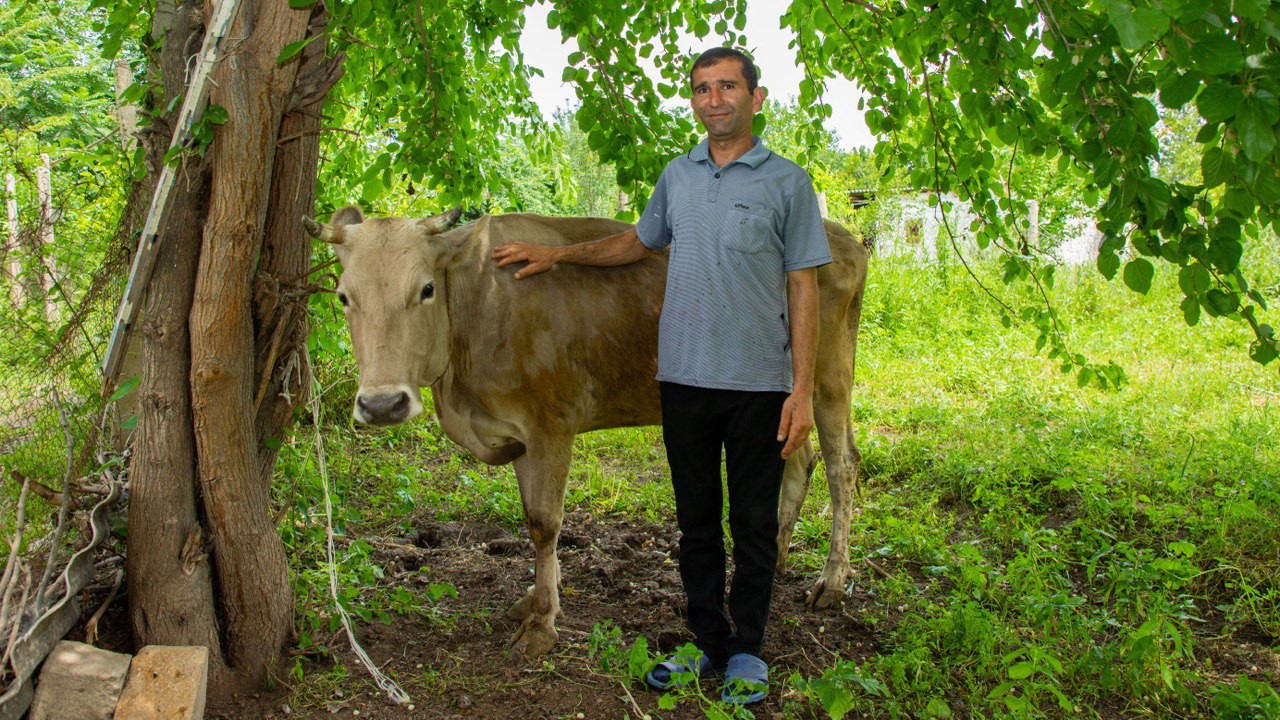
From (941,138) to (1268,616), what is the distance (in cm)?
282

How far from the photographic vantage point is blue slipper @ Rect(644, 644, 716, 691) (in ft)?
11.4

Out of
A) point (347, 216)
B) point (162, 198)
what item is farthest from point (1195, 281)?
point (162, 198)

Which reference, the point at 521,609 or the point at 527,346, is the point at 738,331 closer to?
the point at 527,346

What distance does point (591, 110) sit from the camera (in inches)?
186

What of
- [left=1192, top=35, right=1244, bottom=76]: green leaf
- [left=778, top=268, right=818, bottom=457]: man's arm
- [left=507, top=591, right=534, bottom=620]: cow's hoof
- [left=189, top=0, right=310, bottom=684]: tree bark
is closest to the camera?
[left=1192, top=35, right=1244, bottom=76]: green leaf

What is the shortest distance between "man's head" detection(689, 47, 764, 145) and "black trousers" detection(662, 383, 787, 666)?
1017 millimetres

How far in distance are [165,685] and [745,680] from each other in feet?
6.78

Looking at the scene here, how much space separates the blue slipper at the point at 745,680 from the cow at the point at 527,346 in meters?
0.89

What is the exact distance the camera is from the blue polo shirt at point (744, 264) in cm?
348

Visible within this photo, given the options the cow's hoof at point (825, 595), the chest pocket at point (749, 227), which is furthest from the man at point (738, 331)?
the cow's hoof at point (825, 595)

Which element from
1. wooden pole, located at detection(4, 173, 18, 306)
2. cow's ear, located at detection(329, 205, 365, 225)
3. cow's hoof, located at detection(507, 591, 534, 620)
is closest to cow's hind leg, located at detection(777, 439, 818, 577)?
cow's hoof, located at detection(507, 591, 534, 620)

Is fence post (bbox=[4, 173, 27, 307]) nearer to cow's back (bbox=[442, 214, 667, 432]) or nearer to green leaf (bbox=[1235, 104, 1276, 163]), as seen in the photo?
cow's back (bbox=[442, 214, 667, 432])

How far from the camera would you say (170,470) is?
11.1ft

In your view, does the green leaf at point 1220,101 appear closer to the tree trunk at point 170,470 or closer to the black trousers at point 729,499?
the black trousers at point 729,499
